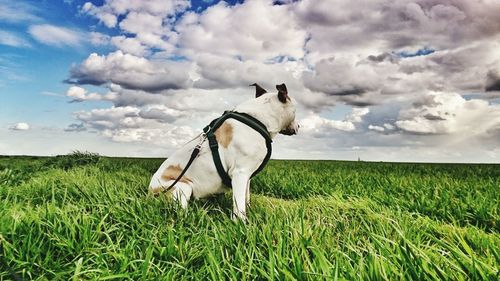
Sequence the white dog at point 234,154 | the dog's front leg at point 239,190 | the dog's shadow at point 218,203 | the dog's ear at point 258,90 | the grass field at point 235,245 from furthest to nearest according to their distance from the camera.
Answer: the dog's shadow at point 218,203 < the dog's ear at point 258,90 < the white dog at point 234,154 < the dog's front leg at point 239,190 < the grass field at point 235,245

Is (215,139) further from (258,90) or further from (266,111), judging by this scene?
(258,90)

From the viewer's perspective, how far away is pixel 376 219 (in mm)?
4051

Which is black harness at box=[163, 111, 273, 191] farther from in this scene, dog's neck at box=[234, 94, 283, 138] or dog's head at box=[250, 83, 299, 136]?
dog's head at box=[250, 83, 299, 136]

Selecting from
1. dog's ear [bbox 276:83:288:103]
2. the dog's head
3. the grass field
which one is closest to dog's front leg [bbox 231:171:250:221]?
the grass field

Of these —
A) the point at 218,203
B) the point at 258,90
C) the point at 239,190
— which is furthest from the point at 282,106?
the point at 218,203

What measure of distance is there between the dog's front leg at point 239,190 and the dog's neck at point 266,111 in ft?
2.23

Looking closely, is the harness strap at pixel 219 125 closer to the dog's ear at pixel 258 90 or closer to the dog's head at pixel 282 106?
the dog's head at pixel 282 106

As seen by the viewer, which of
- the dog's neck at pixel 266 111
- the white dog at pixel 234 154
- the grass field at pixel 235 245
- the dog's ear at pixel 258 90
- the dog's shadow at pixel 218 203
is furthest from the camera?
the dog's shadow at pixel 218 203

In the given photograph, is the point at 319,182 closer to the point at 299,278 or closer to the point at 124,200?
the point at 124,200

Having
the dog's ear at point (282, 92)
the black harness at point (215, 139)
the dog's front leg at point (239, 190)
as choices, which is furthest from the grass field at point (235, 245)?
the dog's ear at point (282, 92)

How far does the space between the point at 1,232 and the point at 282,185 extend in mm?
5522

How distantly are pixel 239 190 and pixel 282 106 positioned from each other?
1181 mm

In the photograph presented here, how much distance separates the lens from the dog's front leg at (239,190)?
4328mm

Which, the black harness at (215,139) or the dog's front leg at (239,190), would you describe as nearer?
the dog's front leg at (239,190)
